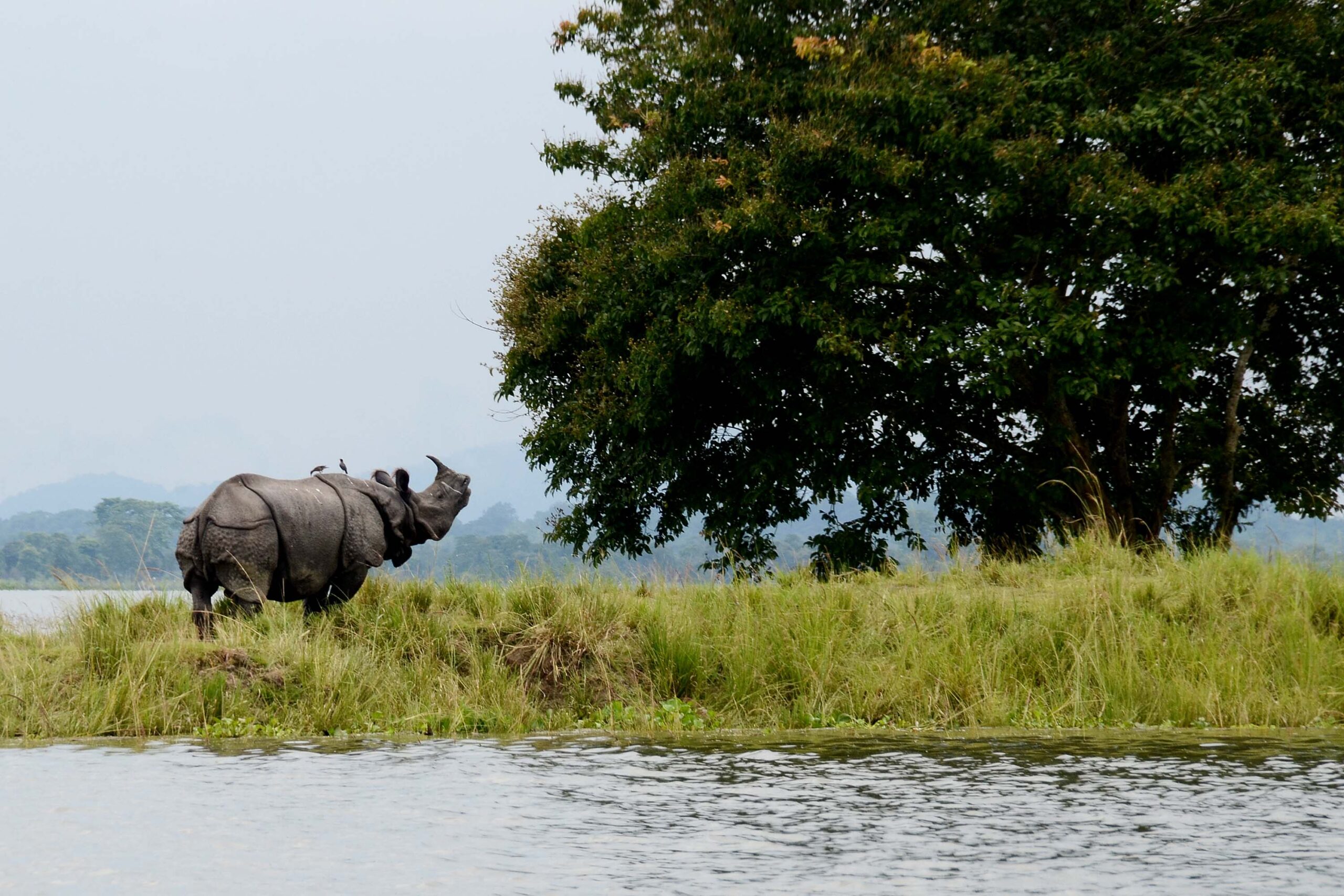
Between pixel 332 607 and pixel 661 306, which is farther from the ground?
pixel 661 306

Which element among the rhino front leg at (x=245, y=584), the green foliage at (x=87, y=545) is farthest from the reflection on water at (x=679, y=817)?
the green foliage at (x=87, y=545)

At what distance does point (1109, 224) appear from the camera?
17.1 m

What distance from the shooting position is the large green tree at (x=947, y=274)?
16.9 meters

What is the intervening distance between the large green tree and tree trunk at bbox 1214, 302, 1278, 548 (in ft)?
0.23

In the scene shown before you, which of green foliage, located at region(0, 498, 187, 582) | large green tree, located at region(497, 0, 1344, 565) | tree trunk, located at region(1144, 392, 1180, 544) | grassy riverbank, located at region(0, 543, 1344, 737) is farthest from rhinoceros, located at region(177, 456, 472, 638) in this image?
green foliage, located at region(0, 498, 187, 582)

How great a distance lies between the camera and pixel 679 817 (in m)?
5.78

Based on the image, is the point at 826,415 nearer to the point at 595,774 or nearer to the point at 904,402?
the point at 904,402

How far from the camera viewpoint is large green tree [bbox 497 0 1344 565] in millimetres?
16906

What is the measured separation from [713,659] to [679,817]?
4.97 m

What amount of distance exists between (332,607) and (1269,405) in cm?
1626

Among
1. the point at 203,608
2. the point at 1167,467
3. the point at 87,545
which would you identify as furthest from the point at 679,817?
the point at 87,545

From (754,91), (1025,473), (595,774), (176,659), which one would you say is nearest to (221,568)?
(176,659)

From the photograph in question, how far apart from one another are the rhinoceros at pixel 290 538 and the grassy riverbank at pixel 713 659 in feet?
0.95

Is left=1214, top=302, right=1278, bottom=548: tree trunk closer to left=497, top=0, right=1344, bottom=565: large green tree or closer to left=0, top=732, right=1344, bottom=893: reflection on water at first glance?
left=497, top=0, right=1344, bottom=565: large green tree
